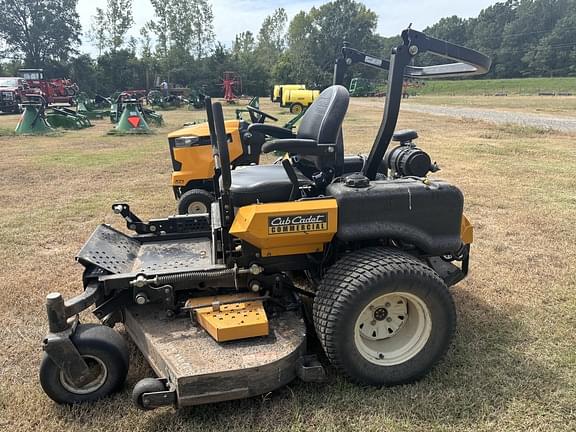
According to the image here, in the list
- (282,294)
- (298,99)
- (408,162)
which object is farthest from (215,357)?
(298,99)

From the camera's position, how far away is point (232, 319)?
2635 mm

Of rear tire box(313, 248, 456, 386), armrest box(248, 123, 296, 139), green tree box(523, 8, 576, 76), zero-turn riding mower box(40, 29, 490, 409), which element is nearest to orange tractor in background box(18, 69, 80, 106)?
armrest box(248, 123, 296, 139)

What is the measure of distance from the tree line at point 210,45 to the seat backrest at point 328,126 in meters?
27.6

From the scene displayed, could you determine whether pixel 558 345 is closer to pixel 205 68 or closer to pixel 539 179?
pixel 539 179

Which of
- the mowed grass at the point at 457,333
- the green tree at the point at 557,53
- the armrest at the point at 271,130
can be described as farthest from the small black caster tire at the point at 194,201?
the green tree at the point at 557,53

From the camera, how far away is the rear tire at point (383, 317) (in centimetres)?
251

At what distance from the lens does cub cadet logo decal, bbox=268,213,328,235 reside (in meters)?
2.59

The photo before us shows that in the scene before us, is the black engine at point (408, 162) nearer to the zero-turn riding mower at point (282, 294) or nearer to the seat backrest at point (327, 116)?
the zero-turn riding mower at point (282, 294)

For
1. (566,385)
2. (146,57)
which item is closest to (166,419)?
(566,385)

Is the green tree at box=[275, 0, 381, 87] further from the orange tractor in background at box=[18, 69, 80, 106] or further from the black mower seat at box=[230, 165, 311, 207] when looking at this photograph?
the black mower seat at box=[230, 165, 311, 207]

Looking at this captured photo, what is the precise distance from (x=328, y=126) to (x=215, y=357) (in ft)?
5.28

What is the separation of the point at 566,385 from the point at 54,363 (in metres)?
2.68

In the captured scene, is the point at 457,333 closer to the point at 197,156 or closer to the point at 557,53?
the point at 197,156

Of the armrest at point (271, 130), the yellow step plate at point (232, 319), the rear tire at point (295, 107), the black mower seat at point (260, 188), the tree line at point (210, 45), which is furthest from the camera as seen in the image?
the tree line at point (210, 45)
